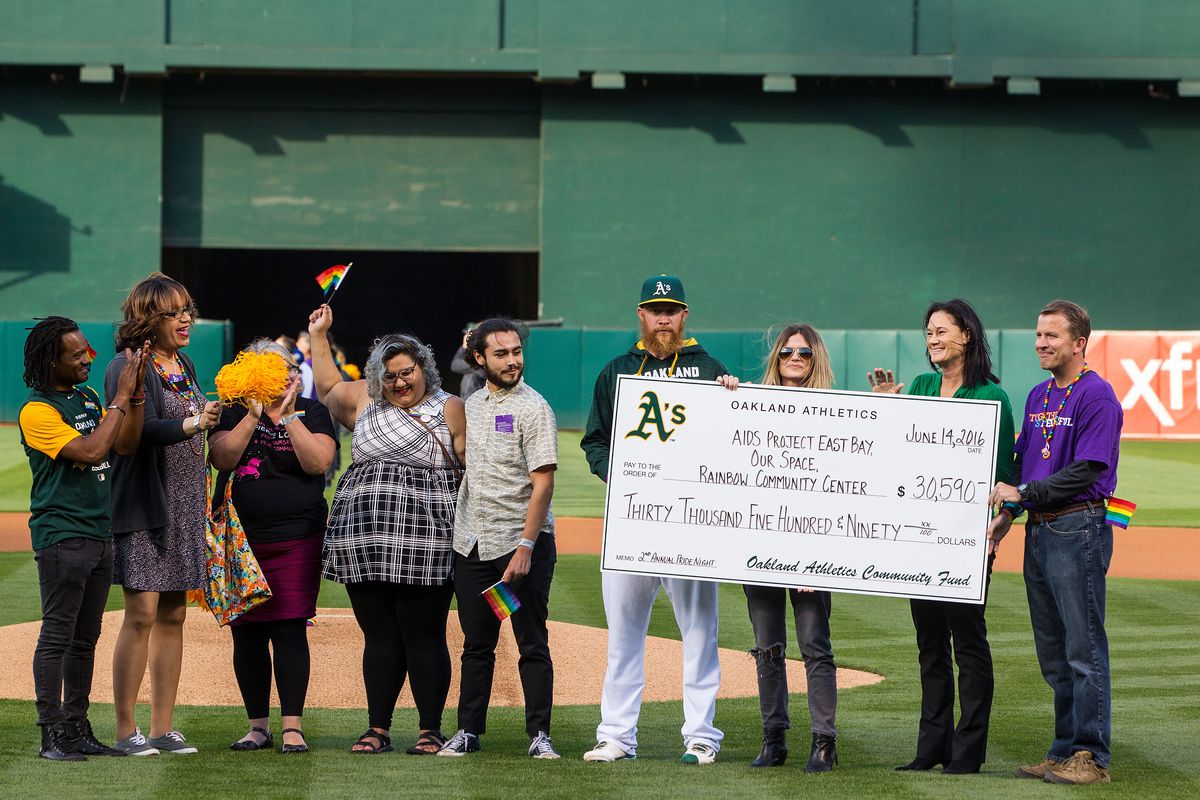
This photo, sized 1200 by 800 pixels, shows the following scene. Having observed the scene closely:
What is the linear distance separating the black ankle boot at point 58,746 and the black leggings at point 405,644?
125 centimetres

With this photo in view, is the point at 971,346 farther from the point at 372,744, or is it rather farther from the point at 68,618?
the point at 68,618

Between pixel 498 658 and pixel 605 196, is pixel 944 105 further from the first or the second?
pixel 498 658

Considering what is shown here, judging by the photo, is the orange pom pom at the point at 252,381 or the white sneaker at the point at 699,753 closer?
the orange pom pom at the point at 252,381

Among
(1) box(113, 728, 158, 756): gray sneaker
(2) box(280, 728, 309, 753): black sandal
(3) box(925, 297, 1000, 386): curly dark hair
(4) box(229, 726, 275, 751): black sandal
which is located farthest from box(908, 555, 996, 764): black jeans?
(1) box(113, 728, 158, 756): gray sneaker

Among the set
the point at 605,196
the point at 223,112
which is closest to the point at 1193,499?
the point at 605,196

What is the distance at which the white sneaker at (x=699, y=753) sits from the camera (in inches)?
259

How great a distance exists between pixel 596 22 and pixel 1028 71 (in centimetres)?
877

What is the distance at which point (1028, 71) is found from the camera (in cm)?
3097

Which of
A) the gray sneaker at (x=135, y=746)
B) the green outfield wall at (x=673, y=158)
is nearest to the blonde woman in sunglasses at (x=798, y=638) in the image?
the gray sneaker at (x=135, y=746)

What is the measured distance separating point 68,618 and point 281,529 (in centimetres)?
97

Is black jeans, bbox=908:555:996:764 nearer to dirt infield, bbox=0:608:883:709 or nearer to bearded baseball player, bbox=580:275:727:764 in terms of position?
bearded baseball player, bbox=580:275:727:764

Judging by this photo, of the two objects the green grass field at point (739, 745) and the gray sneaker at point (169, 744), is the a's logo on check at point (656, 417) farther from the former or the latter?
the gray sneaker at point (169, 744)

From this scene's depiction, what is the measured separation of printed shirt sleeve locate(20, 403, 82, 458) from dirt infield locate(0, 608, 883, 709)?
7.74ft

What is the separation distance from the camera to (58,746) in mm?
6449
